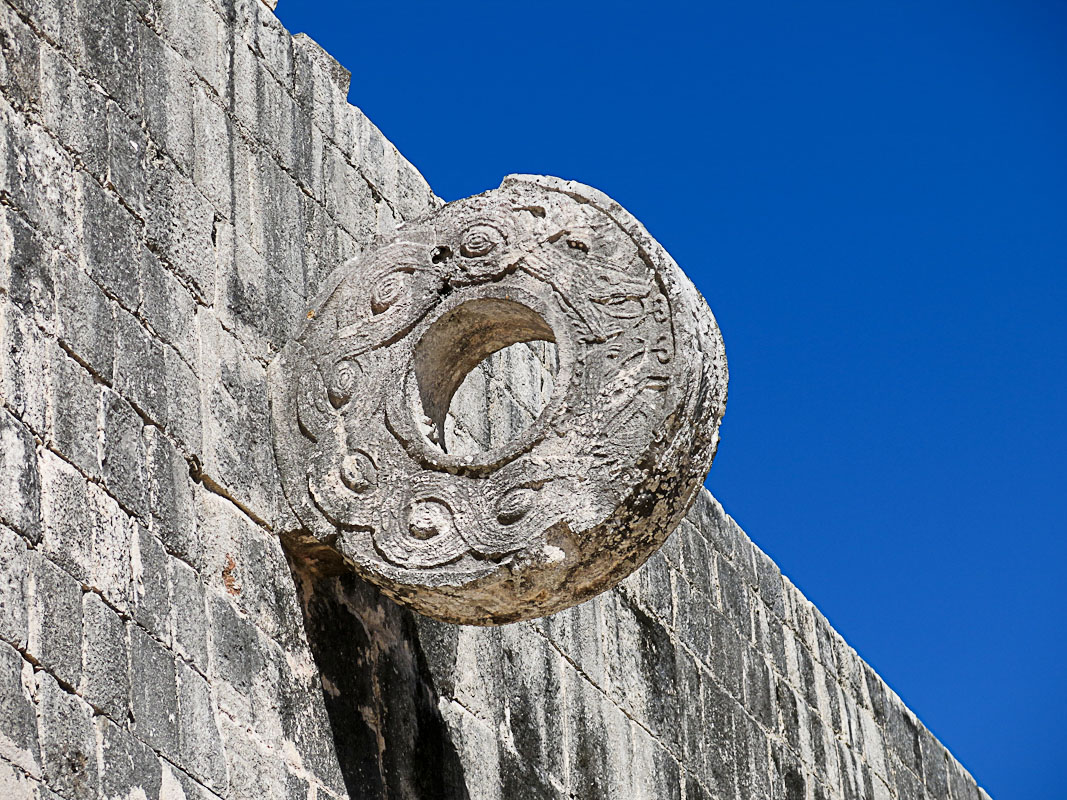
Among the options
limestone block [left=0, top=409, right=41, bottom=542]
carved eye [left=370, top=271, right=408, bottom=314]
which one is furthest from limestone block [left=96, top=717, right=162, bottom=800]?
carved eye [left=370, top=271, right=408, bottom=314]

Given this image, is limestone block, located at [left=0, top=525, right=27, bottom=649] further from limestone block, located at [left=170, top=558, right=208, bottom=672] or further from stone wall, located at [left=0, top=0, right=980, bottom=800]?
limestone block, located at [left=170, top=558, right=208, bottom=672]

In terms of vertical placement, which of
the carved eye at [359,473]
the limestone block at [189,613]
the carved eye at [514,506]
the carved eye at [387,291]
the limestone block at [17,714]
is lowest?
the limestone block at [17,714]

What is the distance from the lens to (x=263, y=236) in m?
4.75

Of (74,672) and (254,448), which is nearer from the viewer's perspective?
(74,672)

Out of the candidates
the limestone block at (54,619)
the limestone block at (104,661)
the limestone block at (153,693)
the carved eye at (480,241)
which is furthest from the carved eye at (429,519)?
the limestone block at (54,619)

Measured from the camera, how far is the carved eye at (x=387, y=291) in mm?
4551

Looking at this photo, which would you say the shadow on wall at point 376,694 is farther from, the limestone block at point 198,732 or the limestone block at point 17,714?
the limestone block at point 17,714

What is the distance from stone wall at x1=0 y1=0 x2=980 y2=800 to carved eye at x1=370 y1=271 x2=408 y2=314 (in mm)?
311

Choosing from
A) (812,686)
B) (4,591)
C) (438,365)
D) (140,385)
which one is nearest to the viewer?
(4,591)

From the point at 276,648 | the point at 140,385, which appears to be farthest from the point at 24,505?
the point at 276,648

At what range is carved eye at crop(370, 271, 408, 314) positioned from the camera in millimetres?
4551

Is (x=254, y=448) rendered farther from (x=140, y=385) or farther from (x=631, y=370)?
(x=631, y=370)

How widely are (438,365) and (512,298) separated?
0.94 feet

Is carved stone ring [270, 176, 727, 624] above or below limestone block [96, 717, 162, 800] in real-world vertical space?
above
